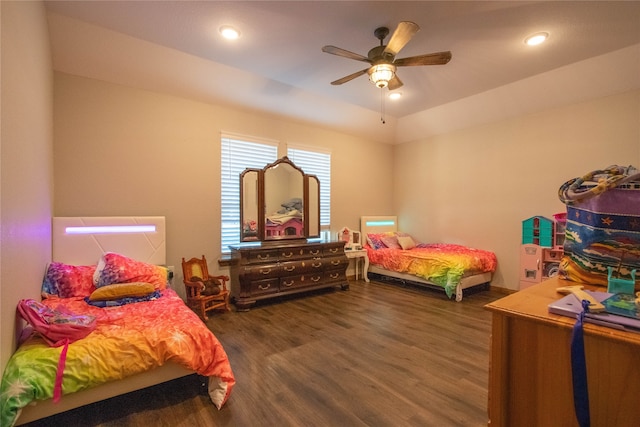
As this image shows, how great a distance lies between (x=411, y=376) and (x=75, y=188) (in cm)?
381

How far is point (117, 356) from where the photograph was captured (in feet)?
5.96

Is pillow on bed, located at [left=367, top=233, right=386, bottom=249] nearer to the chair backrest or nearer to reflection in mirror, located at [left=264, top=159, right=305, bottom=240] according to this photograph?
reflection in mirror, located at [left=264, top=159, right=305, bottom=240]

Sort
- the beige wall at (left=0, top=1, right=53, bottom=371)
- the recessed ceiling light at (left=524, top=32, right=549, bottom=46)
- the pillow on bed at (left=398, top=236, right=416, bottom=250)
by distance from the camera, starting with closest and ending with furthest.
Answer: the beige wall at (left=0, top=1, right=53, bottom=371) → the recessed ceiling light at (left=524, top=32, right=549, bottom=46) → the pillow on bed at (left=398, top=236, right=416, bottom=250)

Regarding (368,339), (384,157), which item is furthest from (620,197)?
(384,157)

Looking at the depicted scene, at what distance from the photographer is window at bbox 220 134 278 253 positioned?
422 cm

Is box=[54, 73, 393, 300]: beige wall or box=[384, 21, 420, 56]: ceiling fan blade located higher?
box=[384, 21, 420, 56]: ceiling fan blade

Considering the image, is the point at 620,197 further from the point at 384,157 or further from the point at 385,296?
the point at 384,157

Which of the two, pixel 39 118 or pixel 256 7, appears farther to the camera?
pixel 256 7

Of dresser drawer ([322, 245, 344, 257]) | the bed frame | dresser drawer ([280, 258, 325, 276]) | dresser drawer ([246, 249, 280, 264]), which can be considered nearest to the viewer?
the bed frame

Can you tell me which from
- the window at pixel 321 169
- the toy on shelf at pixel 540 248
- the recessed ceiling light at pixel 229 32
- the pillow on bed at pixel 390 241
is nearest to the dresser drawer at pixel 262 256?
Answer: the window at pixel 321 169

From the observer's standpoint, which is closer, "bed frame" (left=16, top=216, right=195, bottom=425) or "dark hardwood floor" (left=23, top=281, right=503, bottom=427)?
"dark hardwood floor" (left=23, top=281, right=503, bottom=427)

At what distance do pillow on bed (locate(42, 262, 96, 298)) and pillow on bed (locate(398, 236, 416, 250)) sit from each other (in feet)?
15.0

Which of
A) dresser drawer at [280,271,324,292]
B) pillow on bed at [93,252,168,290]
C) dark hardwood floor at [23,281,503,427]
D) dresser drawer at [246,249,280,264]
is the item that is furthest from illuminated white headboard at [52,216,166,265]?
dresser drawer at [280,271,324,292]

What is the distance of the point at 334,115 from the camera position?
16.4 feet
